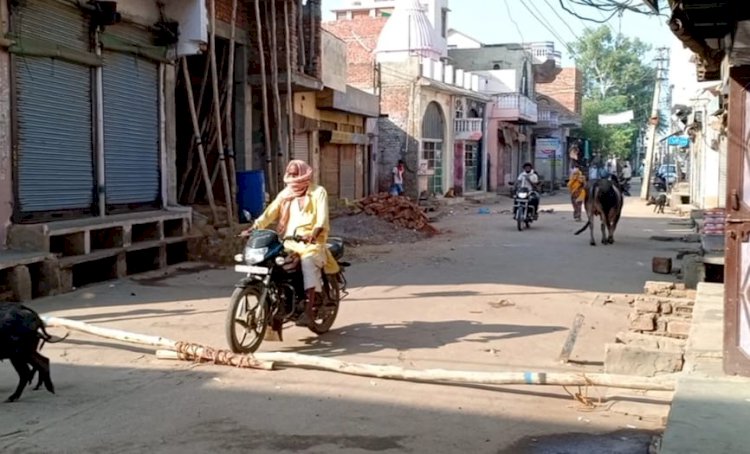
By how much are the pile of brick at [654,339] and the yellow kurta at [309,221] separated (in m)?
2.71

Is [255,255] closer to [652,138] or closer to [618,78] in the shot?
[652,138]

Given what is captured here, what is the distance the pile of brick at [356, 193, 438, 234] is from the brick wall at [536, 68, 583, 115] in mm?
46921

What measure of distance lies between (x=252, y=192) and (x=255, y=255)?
8.91m

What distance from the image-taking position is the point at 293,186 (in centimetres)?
782

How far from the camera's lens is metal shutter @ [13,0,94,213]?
10.7 meters

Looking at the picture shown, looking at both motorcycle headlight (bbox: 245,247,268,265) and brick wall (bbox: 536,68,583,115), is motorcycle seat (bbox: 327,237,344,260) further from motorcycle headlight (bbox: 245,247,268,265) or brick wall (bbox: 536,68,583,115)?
brick wall (bbox: 536,68,583,115)

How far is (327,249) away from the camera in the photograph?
802 cm

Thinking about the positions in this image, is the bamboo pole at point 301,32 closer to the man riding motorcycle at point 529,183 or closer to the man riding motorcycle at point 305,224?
the man riding motorcycle at point 529,183

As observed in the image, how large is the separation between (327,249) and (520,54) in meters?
45.4

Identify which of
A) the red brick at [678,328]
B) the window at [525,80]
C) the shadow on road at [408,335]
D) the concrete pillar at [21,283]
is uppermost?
the window at [525,80]

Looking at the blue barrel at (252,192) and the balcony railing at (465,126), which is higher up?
the balcony railing at (465,126)

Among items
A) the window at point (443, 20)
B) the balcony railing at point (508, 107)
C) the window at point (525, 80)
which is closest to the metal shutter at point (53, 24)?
the balcony railing at point (508, 107)

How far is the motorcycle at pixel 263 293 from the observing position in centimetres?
708

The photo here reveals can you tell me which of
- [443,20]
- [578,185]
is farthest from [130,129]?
[443,20]
